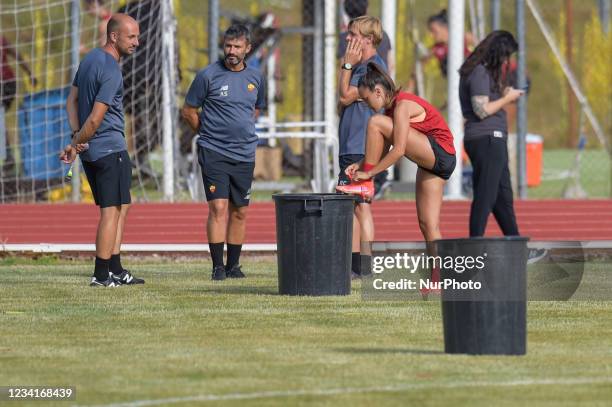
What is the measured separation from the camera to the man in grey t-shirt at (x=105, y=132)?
37.1 ft

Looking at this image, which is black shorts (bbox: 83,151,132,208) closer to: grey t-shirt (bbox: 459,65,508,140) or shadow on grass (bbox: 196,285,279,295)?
shadow on grass (bbox: 196,285,279,295)

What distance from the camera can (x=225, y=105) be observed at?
1223 centimetres

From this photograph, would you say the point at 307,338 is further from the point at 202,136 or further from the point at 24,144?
the point at 24,144

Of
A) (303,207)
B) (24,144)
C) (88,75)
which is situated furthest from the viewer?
(24,144)

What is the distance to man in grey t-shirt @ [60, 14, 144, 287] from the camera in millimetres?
11320

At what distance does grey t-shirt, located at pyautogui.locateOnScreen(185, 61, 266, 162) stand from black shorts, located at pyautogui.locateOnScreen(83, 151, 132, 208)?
0.86m

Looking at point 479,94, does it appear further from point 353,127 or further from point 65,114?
point 65,114

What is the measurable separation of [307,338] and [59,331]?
1.45 meters

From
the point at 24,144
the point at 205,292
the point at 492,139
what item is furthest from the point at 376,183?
the point at 24,144

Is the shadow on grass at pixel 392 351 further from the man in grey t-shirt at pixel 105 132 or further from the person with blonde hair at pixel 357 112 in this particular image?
the person with blonde hair at pixel 357 112

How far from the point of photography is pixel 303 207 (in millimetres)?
10641

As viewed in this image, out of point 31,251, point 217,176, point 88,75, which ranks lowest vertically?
point 31,251

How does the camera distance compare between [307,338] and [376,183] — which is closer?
[307,338]

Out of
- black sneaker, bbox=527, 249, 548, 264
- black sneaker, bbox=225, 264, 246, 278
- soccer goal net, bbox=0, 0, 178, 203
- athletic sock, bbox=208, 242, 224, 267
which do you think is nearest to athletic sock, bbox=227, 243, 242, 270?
black sneaker, bbox=225, 264, 246, 278
